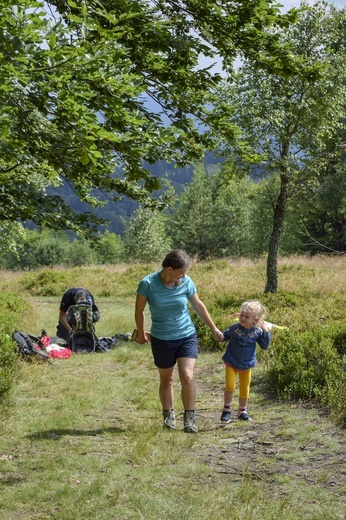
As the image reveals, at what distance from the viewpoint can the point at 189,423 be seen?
589 cm

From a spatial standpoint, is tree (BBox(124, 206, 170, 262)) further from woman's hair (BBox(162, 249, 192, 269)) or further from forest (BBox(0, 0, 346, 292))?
woman's hair (BBox(162, 249, 192, 269))

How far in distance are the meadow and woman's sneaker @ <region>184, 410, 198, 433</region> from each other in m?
0.09

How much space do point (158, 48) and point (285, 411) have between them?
167 inches

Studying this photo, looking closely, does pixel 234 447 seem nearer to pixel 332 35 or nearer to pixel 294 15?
pixel 294 15

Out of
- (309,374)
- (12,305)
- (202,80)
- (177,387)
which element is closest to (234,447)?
(309,374)

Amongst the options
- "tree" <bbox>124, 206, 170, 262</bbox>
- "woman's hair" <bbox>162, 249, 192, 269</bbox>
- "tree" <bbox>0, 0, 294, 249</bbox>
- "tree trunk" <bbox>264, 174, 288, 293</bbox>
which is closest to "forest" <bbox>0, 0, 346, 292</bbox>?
"tree" <bbox>0, 0, 294, 249</bbox>

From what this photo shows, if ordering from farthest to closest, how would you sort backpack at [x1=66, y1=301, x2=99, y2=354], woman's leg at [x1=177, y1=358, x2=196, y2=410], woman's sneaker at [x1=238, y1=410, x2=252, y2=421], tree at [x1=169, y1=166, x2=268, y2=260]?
tree at [x1=169, y1=166, x2=268, y2=260] → backpack at [x1=66, y1=301, x2=99, y2=354] → woman's sneaker at [x1=238, y1=410, x2=252, y2=421] → woman's leg at [x1=177, y1=358, x2=196, y2=410]

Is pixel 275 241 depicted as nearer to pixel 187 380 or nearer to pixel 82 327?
pixel 82 327

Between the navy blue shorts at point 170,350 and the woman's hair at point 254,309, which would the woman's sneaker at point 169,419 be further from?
the woman's hair at point 254,309

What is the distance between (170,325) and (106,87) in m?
2.48

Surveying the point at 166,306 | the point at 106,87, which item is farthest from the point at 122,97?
the point at 166,306

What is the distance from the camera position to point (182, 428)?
6070mm

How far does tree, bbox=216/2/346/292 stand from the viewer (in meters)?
15.3

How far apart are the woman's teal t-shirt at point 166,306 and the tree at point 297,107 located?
9634 millimetres
